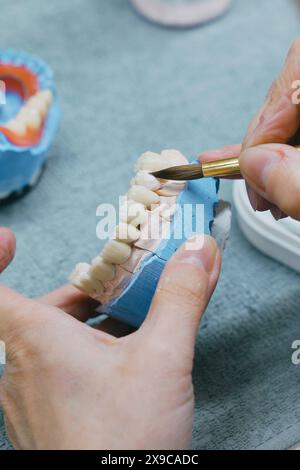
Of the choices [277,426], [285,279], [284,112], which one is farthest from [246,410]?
[284,112]

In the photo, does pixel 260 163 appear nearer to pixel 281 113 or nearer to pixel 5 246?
pixel 281 113

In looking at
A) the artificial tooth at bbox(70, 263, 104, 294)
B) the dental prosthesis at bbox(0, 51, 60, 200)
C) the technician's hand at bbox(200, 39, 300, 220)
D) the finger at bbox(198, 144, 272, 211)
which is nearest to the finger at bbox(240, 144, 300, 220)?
the technician's hand at bbox(200, 39, 300, 220)

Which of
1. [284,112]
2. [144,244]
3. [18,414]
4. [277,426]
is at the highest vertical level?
[284,112]

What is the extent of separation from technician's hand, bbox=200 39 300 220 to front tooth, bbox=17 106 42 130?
39 cm

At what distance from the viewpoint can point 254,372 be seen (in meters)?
0.86

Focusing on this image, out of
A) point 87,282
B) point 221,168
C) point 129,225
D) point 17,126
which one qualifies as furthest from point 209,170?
point 17,126

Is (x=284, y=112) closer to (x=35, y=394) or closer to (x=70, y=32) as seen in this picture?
(x=35, y=394)

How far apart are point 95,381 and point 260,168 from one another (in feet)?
1.00

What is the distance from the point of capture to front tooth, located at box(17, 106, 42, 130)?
1.07 meters

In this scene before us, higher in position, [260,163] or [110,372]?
[260,163]

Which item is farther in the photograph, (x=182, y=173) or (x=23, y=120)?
(x=23, y=120)

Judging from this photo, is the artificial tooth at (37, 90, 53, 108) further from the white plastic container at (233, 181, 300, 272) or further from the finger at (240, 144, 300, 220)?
the finger at (240, 144, 300, 220)

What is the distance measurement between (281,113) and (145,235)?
25 cm

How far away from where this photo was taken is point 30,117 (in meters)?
1.07
